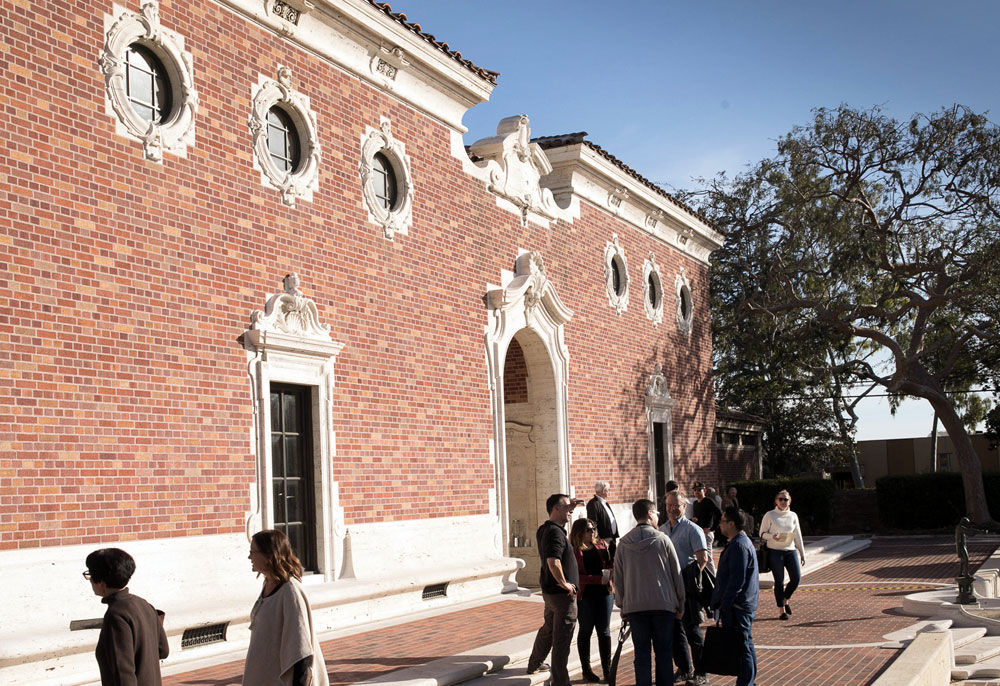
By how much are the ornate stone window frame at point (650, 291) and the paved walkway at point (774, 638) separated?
693 cm

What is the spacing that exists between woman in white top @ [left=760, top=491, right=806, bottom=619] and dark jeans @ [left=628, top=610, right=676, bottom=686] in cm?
551

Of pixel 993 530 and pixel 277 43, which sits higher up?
pixel 277 43

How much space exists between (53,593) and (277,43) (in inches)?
Answer: 259

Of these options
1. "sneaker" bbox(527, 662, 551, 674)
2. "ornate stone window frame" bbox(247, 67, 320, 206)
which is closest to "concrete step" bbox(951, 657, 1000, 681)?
"sneaker" bbox(527, 662, 551, 674)

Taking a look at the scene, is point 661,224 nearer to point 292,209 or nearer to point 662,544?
point 292,209

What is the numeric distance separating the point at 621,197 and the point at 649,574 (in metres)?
13.8

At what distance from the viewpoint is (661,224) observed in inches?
906

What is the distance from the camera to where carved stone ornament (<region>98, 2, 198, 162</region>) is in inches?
382

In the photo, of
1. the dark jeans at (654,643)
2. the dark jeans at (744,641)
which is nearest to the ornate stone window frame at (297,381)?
the dark jeans at (654,643)

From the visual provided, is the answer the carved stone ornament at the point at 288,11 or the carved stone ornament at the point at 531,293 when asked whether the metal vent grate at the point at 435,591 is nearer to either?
the carved stone ornament at the point at 531,293

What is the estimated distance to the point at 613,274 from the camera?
68.5 ft

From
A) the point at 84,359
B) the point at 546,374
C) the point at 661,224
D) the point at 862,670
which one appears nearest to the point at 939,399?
the point at 661,224

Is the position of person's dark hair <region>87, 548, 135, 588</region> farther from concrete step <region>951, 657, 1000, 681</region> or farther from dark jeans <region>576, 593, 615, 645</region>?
concrete step <region>951, 657, 1000, 681</region>

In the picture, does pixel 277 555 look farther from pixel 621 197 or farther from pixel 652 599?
pixel 621 197
